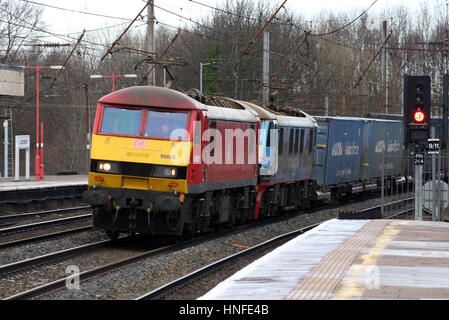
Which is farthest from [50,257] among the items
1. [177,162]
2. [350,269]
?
[350,269]

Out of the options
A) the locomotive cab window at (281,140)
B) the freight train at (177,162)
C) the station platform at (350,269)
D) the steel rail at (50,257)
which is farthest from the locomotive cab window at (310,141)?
the station platform at (350,269)

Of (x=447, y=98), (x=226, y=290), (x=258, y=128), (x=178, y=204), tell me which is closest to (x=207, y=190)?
(x=178, y=204)

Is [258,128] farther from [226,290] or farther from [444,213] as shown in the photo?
[226,290]

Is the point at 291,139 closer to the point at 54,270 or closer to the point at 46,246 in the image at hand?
the point at 46,246

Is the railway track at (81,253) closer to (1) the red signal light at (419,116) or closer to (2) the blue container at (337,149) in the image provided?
(1) the red signal light at (419,116)

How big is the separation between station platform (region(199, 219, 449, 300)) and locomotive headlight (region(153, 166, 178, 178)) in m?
2.97

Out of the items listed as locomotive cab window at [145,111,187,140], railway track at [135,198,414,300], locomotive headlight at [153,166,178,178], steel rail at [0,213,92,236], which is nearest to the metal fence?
railway track at [135,198,414,300]

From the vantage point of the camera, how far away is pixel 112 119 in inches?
628

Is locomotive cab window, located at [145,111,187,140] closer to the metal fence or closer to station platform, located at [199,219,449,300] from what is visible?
station platform, located at [199,219,449,300]

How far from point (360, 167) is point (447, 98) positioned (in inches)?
517

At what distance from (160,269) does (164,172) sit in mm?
2950

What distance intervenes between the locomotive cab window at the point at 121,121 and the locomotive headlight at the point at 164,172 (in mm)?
902
